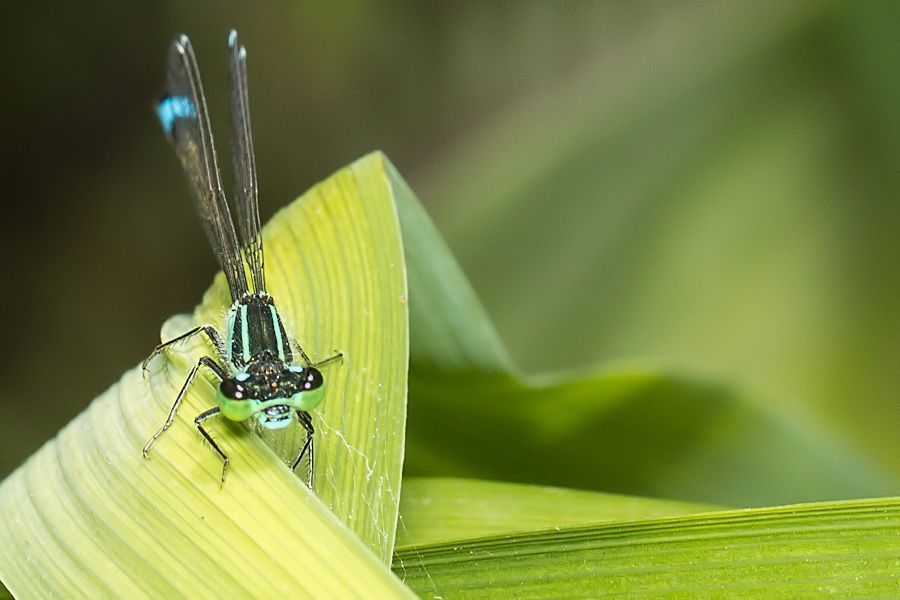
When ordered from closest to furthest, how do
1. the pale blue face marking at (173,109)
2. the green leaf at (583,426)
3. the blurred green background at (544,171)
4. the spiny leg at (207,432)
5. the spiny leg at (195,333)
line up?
1. the spiny leg at (207,432)
2. the spiny leg at (195,333)
3. the green leaf at (583,426)
4. the pale blue face marking at (173,109)
5. the blurred green background at (544,171)

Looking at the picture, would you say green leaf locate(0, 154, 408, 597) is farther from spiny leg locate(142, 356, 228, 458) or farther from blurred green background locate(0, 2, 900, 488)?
blurred green background locate(0, 2, 900, 488)

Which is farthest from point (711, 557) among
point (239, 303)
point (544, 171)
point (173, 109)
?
point (544, 171)

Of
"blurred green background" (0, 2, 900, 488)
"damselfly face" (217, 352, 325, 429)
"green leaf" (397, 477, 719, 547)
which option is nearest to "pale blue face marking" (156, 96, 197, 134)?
"damselfly face" (217, 352, 325, 429)

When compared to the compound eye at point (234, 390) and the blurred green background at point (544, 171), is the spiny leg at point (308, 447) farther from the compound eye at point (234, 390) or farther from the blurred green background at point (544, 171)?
the blurred green background at point (544, 171)

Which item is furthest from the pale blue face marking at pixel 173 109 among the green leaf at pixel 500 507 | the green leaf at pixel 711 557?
the green leaf at pixel 711 557

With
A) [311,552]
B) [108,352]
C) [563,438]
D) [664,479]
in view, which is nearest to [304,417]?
[311,552]

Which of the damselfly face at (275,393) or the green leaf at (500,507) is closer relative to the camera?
the damselfly face at (275,393)
